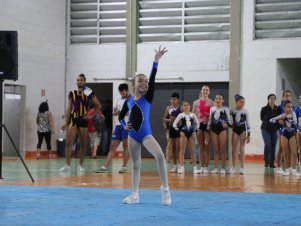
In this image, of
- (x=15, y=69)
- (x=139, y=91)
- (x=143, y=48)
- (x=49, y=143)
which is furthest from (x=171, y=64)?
(x=139, y=91)

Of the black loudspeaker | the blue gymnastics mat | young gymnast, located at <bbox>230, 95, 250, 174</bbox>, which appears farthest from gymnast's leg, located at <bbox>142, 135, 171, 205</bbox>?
young gymnast, located at <bbox>230, 95, 250, 174</bbox>

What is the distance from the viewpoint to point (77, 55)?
2341 cm

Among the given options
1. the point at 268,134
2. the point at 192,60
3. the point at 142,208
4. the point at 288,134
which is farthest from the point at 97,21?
the point at 142,208

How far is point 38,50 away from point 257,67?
746 centimetres

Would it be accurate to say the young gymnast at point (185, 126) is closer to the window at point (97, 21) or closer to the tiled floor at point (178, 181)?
the tiled floor at point (178, 181)

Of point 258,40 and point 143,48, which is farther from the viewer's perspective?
point 143,48

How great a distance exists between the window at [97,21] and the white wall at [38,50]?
1.58 ft

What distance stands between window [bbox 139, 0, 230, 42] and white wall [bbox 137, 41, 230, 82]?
0.89 feet

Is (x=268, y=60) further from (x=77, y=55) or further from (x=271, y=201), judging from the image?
(x=271, y=201)

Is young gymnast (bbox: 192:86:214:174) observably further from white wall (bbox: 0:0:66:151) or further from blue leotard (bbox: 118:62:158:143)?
white wall (bbox: 0:0:66:151)

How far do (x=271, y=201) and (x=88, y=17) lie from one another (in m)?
16.3

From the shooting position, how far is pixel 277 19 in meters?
20.9

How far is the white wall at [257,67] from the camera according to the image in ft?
68.1

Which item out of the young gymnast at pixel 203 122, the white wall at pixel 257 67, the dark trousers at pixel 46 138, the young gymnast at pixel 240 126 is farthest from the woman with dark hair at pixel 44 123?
the young gymnast at pixel 240 126
